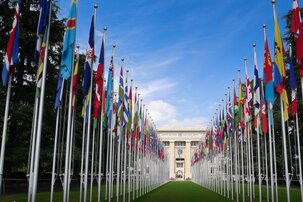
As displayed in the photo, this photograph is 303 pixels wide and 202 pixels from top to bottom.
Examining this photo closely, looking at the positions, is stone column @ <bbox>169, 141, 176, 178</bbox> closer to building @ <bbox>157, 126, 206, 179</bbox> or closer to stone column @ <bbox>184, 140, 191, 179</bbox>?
building @ <bbox>157, 126, 206, 179</bbox>

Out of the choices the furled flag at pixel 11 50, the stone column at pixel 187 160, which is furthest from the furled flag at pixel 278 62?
the stone column at pixel 187 160

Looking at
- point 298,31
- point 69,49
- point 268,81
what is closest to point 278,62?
point 268,81

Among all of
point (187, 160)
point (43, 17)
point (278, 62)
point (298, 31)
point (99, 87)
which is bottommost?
point (187, 160)

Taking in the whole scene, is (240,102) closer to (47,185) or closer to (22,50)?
(22,50)

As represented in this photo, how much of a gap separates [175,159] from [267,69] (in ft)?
373

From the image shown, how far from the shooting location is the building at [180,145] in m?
126

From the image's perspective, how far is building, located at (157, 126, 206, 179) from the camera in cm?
12606

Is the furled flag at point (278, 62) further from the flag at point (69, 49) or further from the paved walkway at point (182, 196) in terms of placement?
the paved walkway at point (182, 196)

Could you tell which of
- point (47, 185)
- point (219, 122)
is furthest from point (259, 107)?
point (47, 185)

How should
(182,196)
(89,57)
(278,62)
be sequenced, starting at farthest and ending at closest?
(182,196), (89,57), (278,62)

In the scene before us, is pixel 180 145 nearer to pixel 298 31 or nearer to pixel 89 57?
pixel 89 57

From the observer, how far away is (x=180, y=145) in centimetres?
13000

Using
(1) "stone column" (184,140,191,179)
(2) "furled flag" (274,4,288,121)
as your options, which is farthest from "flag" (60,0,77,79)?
(1) "stone column" (184,140,191,179)

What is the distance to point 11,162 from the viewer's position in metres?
28.6
